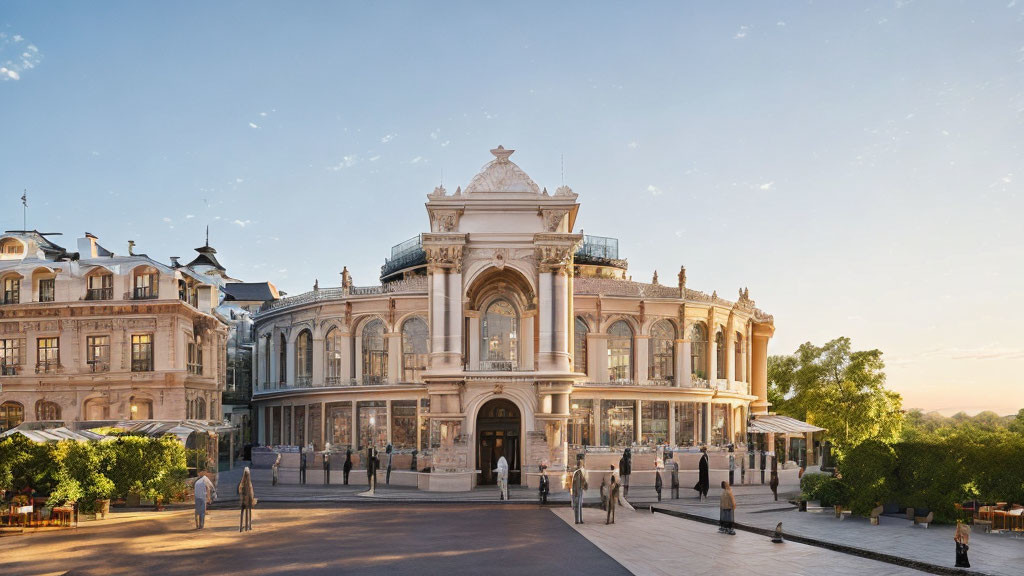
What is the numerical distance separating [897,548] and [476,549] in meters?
10.8

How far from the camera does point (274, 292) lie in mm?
86625

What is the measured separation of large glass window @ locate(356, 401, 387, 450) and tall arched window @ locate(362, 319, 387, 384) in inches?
64.3

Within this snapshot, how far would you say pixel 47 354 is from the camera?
4706cm

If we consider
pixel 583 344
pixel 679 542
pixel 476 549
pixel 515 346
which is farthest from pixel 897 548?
pixel 583 344

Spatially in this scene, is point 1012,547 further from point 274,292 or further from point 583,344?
point 274,292

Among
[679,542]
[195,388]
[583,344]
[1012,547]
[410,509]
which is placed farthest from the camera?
[583,344]

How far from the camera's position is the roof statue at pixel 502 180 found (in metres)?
41.9

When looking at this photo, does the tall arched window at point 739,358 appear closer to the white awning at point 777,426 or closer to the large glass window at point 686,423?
the large glass window at point 686,423

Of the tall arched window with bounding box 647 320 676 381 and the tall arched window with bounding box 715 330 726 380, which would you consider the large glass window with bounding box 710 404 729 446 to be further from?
the tall arched window with bounding box 647 320 676 381

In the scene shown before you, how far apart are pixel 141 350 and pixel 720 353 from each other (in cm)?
3683

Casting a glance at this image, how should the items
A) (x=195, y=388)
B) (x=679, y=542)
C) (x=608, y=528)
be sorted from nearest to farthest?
(x=679, y=542) < (x=608, y=528) < (x=195, y=388)

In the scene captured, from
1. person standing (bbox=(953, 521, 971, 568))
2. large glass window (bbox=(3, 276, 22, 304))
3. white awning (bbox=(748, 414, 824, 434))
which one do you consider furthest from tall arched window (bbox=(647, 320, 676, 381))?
person standing (bbox=(953, 521, 971, 568))

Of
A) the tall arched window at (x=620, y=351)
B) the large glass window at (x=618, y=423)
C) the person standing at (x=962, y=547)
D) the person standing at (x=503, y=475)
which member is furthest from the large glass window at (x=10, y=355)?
the person standing at (x=962, y=547)

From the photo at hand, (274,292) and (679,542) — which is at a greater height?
(274,292)
